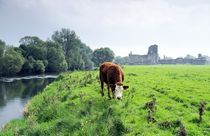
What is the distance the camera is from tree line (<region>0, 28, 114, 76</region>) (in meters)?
88.4

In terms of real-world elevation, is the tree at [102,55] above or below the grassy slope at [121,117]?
above

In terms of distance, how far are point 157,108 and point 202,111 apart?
2.92m

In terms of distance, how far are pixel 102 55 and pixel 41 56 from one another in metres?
58.8

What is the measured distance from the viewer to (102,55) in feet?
517

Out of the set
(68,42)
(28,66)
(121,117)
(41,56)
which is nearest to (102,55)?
(68,42)

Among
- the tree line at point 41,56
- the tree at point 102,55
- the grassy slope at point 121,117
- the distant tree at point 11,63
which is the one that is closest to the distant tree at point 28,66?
the tree line at point 41,56

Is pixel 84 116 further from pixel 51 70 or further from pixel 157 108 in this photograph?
pixel 51 70

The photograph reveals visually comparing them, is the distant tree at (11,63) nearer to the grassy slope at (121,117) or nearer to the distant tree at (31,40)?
the distant tree at (31,40)

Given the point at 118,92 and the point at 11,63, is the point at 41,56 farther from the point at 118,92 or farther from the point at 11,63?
the point at 118,92

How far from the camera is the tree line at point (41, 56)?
88375mm

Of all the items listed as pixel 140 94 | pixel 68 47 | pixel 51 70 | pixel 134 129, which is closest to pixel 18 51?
pixel 51 70

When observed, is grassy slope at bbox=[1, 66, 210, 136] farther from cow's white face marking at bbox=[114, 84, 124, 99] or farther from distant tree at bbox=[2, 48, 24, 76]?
distant tree at bbox=[2, 48, 24, 76]

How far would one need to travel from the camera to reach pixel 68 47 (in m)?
140

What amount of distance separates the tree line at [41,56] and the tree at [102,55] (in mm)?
12253
